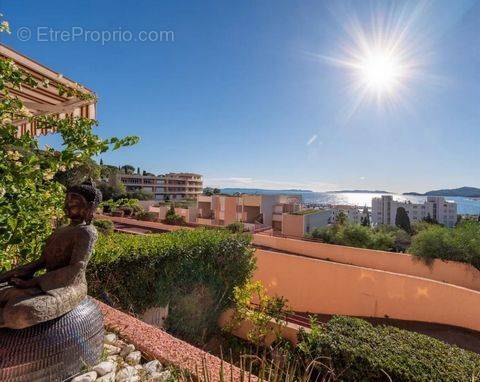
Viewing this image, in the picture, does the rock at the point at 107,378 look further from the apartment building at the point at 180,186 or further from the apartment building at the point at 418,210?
the apartment building at the point at 180,186

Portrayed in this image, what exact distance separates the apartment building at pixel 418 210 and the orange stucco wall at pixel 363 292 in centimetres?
5740

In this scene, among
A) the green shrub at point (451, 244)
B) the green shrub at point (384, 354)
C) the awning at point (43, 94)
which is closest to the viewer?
the awning at point (43, 94)

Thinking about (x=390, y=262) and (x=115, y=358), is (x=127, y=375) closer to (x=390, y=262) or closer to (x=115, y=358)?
(x=115, y=358)

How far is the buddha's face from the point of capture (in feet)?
7.28

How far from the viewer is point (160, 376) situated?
2.15 meters

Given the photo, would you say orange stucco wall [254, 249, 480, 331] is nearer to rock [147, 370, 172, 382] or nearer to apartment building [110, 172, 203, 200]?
rock [147, 370, 172, 382]

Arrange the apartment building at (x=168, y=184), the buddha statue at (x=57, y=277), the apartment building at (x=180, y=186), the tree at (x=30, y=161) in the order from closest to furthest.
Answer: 1. the buddha statue at (x=57, y=277)
2. the tree at (x=30, y=161)
3. the apartment building at (x=168, y=184)
4. the apartment building at (x=180, y=186)

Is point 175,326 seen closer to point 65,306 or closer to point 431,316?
point 65,306

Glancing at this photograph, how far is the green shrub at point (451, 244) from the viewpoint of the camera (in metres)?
10.6

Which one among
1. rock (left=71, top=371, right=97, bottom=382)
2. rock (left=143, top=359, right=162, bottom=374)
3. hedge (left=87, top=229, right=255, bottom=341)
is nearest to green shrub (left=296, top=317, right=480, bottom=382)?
hedge (left=87, top=229, right=255, bottom=341)

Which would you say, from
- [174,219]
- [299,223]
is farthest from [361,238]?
[174,219]

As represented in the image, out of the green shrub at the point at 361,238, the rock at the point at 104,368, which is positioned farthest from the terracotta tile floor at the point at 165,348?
the green shrub at the point at 361,238

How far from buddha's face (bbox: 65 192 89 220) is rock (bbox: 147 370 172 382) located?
1.33 m

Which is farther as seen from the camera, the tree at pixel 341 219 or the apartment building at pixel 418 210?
the apartment building at pixel 418 210
